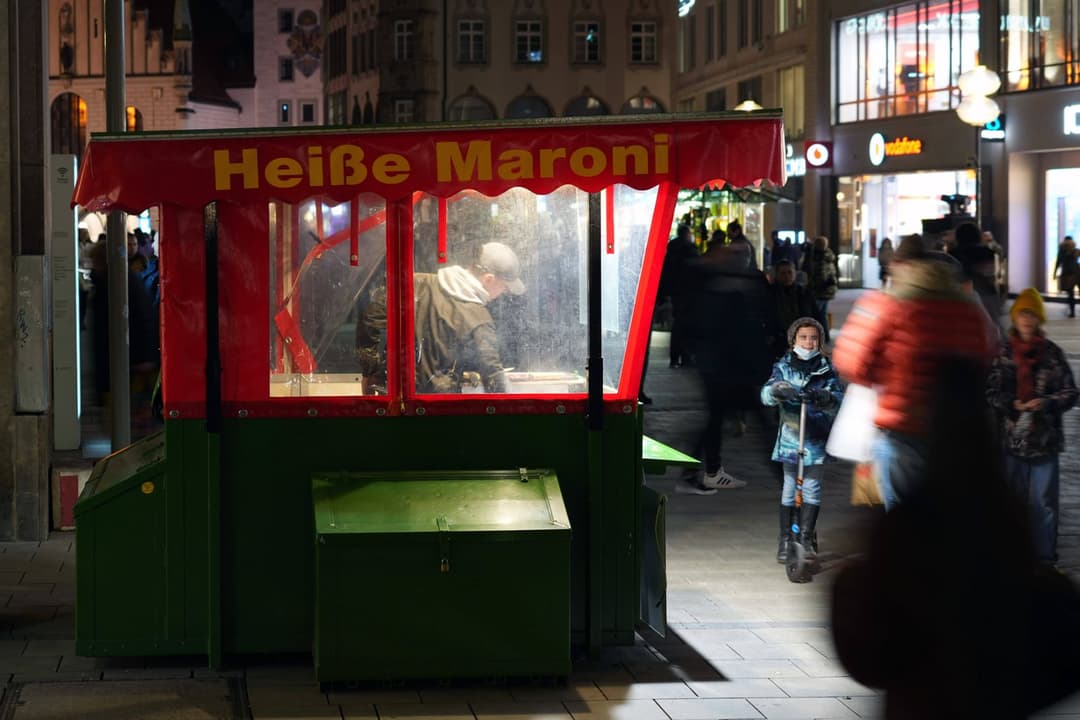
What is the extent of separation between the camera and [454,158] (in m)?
7.13

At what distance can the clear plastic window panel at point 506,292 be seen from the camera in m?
7.35

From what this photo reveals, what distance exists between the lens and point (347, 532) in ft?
22.2

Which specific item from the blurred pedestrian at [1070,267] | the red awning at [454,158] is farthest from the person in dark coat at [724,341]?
the blurred pedestrian at [1070,267]

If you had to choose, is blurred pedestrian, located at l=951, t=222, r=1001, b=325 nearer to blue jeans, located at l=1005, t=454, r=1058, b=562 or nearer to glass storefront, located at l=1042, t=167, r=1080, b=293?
blue jeans, located at l=1005, t=454, r=1058, b=562

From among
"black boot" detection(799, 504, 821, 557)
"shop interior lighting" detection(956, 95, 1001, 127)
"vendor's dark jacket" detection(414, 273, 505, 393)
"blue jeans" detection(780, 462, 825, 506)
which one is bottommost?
"black boot" detection(799, 504, 821, 557)

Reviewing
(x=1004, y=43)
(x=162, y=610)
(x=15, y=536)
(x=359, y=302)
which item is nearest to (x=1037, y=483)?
(x=359, y=302)

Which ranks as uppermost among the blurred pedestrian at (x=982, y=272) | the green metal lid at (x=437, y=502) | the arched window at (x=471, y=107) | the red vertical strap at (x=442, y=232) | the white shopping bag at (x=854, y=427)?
the arched window at (x=471, y=107)

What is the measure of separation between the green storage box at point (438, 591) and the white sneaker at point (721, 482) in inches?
233

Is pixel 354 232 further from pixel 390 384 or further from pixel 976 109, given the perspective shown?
pixel 976 109

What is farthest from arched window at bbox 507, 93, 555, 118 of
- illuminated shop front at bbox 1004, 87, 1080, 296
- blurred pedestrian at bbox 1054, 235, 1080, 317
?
blurred pedestrian at bbox 1054, 235, 1080, 317

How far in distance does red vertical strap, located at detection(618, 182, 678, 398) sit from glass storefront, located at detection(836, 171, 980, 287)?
116 feet

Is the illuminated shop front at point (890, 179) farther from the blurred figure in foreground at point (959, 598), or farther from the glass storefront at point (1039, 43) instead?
the blurred figure in foreground at point (959, 598)

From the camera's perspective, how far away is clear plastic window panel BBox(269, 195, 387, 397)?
729 cm

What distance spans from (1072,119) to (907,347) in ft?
115
